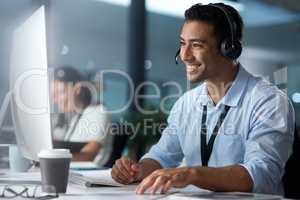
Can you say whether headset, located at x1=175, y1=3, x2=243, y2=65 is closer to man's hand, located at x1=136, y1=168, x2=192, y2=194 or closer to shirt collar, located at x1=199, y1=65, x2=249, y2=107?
shirt collar, located at x1=199, y1=65, x2=249, y2=107

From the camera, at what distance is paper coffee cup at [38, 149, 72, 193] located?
134cm

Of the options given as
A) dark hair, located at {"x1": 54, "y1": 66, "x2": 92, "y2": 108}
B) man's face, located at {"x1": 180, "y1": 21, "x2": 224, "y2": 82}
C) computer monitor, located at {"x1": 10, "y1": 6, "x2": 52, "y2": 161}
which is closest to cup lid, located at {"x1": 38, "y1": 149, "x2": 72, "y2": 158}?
computer monitor, located at {"x1": 10, "y1": 6, "x2": 52, "y2": 161}

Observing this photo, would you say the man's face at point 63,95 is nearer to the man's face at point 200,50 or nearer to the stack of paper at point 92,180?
the man's face at point 200,50

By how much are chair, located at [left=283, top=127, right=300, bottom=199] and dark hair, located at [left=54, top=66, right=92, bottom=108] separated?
219cm

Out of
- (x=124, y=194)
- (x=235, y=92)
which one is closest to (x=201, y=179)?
(x=124, y=194)

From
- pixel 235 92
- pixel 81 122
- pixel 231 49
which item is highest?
pixel 231 49

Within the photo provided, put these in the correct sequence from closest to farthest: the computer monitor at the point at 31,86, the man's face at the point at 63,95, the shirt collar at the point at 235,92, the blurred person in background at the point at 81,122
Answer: the computer monitor at the point at 31,86 < the shirt collar at the point at 235,92 < the blurred person in background at the point at 81,122 < the man's face at the point at 63,95

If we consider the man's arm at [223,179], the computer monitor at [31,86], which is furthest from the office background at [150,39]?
the man's arm at [223,179]

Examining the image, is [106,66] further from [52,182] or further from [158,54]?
[52,182]

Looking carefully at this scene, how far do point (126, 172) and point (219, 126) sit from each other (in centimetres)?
38

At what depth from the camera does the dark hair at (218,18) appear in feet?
6.40

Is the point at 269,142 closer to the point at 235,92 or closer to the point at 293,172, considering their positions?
the point at 293,172

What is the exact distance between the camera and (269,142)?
161 centimetres

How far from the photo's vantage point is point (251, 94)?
183 centimetres
